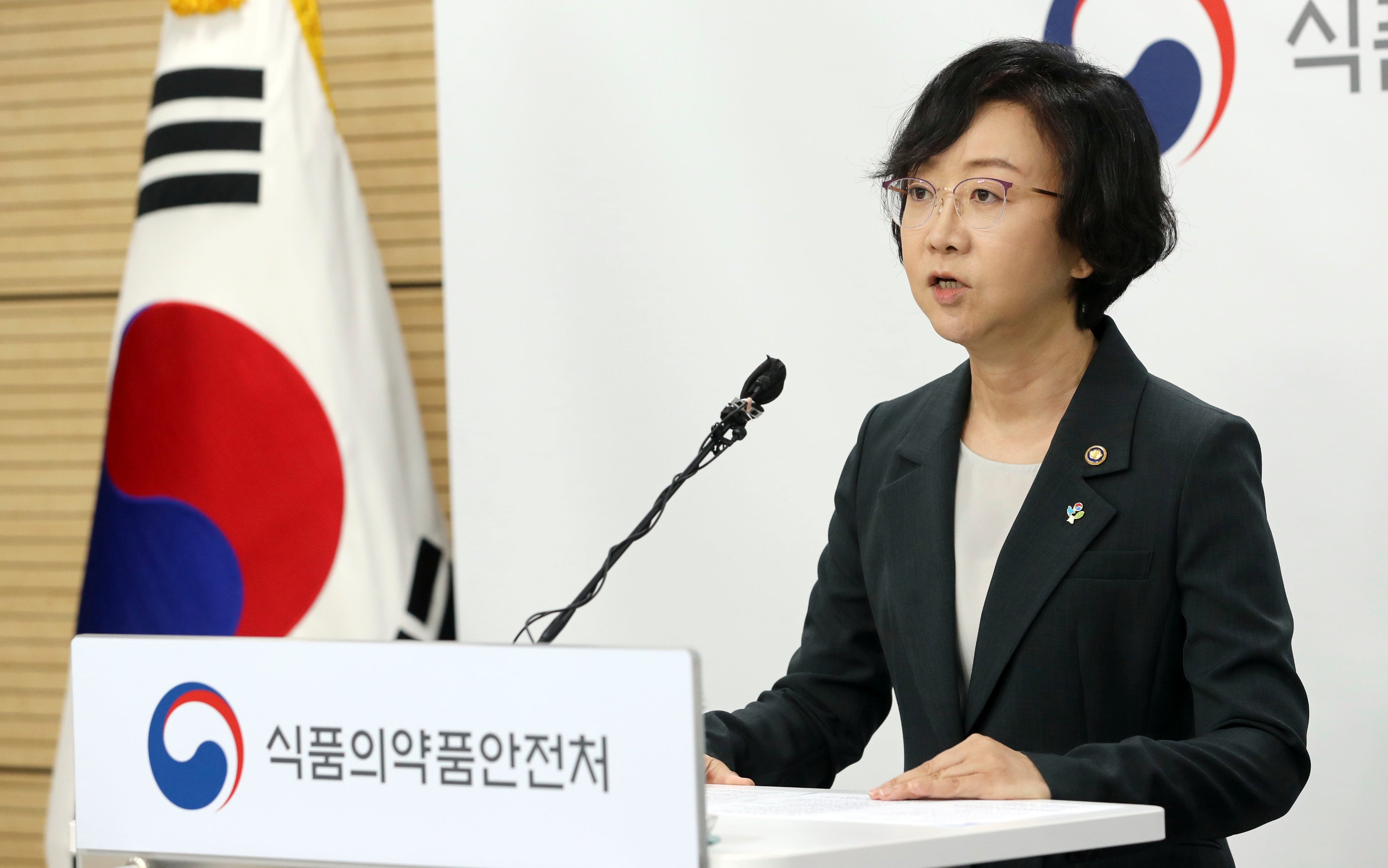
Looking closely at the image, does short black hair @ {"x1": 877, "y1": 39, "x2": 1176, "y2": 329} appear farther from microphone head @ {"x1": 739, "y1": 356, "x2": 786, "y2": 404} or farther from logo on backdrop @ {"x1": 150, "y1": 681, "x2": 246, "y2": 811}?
logo on backdrop @ {"x1": 150, "y1": 681, "x2": 246, "y2": 811}

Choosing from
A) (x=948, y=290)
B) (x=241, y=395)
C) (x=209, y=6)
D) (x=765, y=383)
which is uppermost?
(x=209, y=6)

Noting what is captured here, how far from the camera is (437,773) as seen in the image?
0.93 meters

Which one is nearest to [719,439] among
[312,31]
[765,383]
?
[765,383]

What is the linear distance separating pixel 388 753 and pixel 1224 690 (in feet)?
2.99

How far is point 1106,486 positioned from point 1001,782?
472 millimetres

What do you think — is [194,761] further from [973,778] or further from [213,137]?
[213,137]

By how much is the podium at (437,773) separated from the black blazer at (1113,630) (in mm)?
435

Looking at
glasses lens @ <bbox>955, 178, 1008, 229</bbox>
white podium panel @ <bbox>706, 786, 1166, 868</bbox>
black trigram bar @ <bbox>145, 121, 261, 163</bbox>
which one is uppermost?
black trigram bar @ <bbox>145, 121, 261, 163</bbox>

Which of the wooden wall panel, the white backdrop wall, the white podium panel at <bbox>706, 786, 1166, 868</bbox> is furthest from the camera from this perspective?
the wooden wall panel

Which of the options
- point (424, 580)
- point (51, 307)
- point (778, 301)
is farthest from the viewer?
point (51, 307)

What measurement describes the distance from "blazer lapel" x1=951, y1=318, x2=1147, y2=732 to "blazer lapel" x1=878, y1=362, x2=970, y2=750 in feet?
0.11

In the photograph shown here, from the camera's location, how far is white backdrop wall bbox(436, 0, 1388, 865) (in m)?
2.23

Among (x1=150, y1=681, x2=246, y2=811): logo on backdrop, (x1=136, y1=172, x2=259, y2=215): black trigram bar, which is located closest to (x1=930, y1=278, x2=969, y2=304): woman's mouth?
(x1=150, y1=681, x2=246, y2=811): logo on backdrop

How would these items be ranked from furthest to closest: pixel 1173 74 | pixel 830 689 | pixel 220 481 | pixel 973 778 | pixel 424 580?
pixel 424 580, pixel 220 481, pixel 1173 74, pixel 830 689, pixel 973 778
